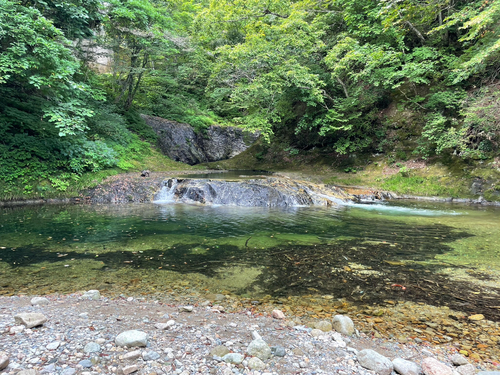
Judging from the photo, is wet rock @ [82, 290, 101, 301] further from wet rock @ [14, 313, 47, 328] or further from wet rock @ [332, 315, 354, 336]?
wet rock @ [332, 315, 354, 336]

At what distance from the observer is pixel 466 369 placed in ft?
6.98

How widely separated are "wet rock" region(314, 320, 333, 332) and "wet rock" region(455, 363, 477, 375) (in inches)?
42.0

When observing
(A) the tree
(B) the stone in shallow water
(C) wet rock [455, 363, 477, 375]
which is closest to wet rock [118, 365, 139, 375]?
(B) the stone in shallow water

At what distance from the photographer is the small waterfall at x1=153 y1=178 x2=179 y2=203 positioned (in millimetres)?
12203

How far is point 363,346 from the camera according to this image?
2.50 meters

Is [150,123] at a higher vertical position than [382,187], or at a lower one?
higher

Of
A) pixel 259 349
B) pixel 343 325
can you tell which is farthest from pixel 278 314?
pixel 259 349

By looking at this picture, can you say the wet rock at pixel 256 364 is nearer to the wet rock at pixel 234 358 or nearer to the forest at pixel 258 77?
the wet rock at pixel 234 358

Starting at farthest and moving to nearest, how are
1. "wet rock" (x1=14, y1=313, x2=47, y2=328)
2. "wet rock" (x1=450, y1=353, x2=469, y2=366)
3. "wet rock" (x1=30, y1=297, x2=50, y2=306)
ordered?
"wet rock" (x1=30, y1=297, x2=50, y2=306) < "wet rock" (x1=14, y1=313, x2=47, y2=328) < "wet rock" (x1=450, y1=353, x2=469, y2=366)

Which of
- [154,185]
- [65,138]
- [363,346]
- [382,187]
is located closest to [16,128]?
[65,138]

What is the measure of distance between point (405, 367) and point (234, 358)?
1393 mm

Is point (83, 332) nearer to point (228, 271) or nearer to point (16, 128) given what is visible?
point (228, 271)

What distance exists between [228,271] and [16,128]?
12874mm

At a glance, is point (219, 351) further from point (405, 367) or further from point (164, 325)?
point (405, 367)
